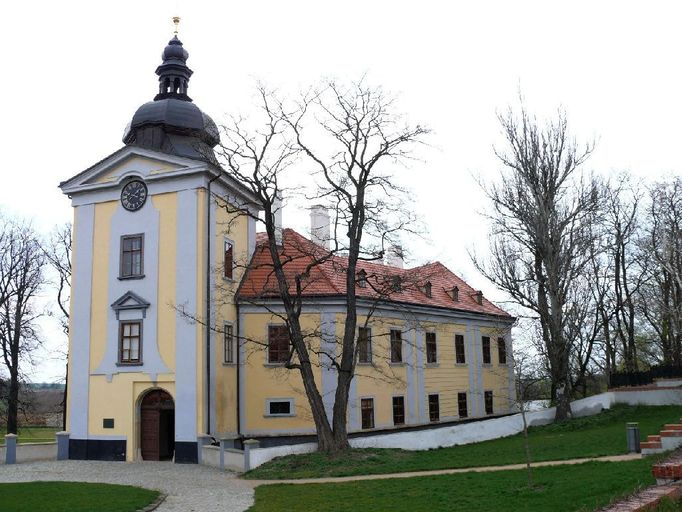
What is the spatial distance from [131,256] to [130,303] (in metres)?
1.73

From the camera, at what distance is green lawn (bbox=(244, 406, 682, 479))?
17.2 metres

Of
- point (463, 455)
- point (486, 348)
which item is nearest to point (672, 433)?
point (463, 455)

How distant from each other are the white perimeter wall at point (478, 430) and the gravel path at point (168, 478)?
6.57 feet

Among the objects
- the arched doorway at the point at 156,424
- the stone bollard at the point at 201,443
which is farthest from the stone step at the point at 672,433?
the arched doorway at the point at 156,424

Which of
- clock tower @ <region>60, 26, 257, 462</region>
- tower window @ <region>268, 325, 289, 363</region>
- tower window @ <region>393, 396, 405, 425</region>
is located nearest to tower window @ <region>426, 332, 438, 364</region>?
tower window @ <region>393, 396, 405, 425</region>

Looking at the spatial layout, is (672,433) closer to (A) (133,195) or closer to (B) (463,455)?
(B) (463,455)

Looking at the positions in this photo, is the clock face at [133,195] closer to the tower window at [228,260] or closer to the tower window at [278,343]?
the tower window at [228,260]

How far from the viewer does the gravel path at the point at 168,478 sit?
1391 cm

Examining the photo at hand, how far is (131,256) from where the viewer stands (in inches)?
939

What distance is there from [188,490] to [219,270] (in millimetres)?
8883

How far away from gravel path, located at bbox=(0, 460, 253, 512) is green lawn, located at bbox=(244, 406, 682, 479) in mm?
1521

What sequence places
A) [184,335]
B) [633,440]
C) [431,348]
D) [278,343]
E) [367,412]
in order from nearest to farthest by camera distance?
[633,440] → [184,335] → [278,343] → [367,412] → [431,348]

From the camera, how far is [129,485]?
53.9 ft

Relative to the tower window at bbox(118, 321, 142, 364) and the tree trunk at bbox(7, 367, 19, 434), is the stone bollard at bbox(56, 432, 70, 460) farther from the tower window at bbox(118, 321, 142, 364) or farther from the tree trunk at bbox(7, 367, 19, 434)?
the tree trunk at bbox(7, 367, 19, 434)
